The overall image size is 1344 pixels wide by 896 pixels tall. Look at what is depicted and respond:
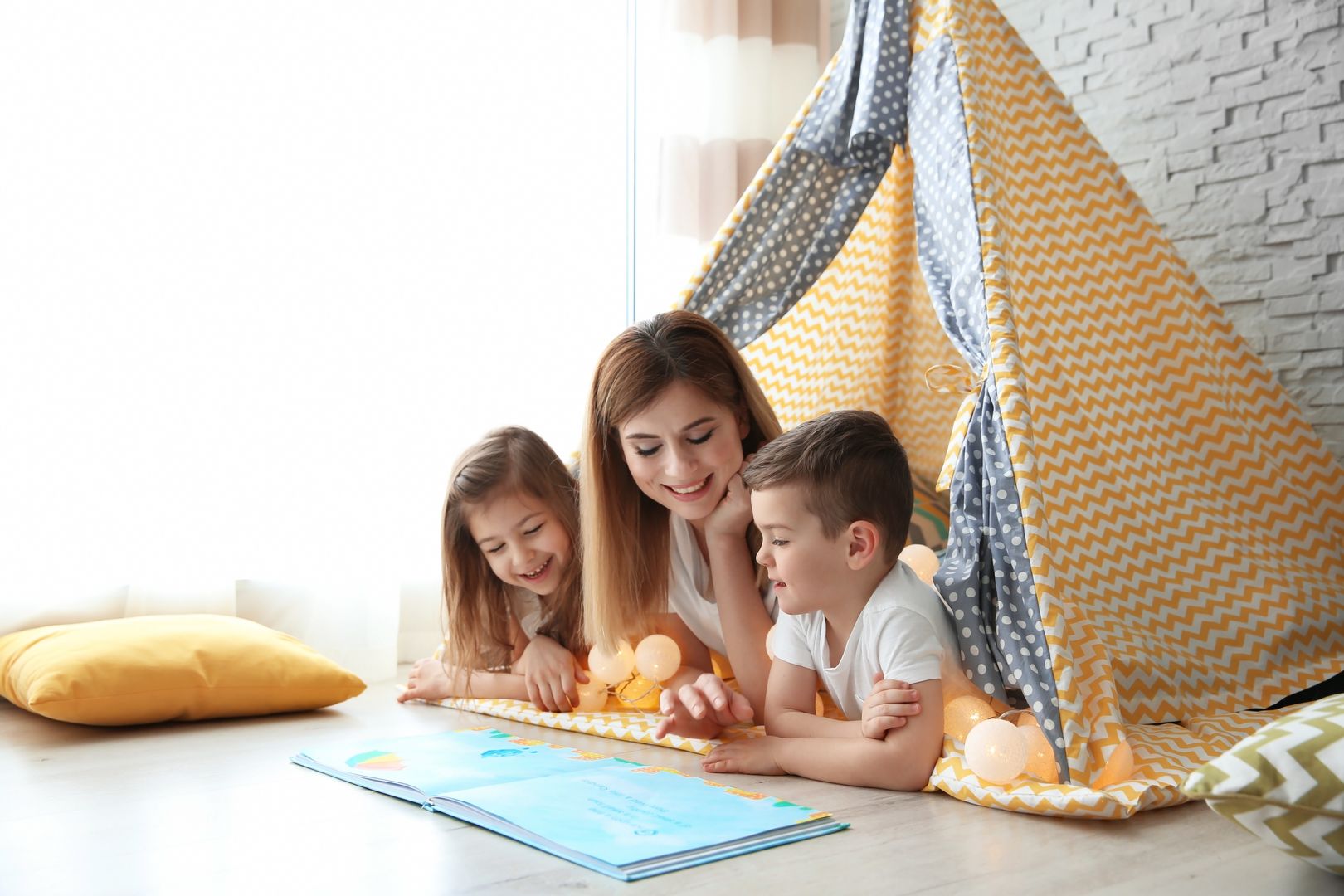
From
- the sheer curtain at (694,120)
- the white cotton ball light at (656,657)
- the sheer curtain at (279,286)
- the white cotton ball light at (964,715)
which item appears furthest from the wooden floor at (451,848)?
the sheer curtain at (694,120)

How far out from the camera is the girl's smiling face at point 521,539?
2.14 meters

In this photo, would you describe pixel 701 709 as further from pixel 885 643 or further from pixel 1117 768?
pixel 1117 768

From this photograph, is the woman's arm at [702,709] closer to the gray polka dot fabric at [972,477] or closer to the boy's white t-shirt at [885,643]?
the boy's white t-shirt at [885,643]

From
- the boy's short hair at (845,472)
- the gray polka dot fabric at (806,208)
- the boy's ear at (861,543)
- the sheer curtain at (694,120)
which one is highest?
the sheer curtain at (694,120)

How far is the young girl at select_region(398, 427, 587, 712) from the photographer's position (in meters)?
2.15

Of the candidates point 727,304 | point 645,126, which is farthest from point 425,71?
point 727,304

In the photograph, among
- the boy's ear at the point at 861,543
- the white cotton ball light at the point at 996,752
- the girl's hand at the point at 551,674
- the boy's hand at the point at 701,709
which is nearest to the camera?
the white cotton ball light at the point at 996,752

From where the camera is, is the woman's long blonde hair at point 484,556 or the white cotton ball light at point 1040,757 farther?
the woman's long blonde hair at point 484,556

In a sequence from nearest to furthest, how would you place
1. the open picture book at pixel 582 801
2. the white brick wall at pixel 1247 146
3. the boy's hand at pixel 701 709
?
the open picture book at pixel 582 801, the boy's hand at pixel 701 709, the white brick wall at pixel 1247 146

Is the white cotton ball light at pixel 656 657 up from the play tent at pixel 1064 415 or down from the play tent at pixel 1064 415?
down

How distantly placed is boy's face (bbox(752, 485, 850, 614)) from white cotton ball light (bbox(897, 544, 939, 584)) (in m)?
0.38

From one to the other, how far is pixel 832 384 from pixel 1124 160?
1029mm

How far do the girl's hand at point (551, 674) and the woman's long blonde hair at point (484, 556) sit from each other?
60 millimetres

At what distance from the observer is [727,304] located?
7.54ft
